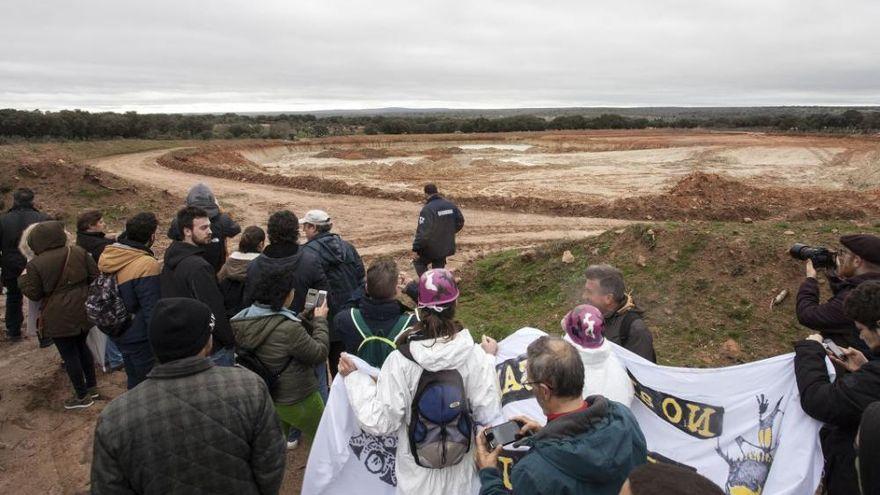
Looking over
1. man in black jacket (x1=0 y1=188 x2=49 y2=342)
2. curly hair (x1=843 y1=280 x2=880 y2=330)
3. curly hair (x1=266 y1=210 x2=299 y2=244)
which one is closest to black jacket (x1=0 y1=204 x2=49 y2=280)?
man in black jacket (x1=0 y1=188 x2=49 y2=342)

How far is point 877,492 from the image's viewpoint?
2141 mm

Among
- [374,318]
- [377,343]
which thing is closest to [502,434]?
[377,343]

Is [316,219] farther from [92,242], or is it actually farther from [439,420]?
[439,420]

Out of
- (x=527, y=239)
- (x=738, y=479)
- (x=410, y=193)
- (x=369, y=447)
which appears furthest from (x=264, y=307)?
(x=410, y=193)

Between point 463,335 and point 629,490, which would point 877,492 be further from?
point 463,335

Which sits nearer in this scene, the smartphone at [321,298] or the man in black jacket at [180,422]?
the man in black jacket at [180,422]

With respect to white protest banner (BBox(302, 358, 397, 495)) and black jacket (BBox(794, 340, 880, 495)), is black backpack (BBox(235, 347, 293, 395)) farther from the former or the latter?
black jacket (BBox(794, 340, 880, 495))

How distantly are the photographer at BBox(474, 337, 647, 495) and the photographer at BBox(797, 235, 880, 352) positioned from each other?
7.27 feet

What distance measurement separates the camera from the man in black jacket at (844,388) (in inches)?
111

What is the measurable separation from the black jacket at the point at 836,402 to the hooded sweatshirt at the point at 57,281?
6280 mm

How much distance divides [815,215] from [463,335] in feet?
51.4

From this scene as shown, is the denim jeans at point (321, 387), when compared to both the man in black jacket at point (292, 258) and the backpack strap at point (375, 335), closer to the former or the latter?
the man in black jacket at point (292, 258)

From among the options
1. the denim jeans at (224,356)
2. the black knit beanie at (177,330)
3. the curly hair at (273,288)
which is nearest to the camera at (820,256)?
the curly hair at (273,288)

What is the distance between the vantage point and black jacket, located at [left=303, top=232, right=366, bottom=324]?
17.2ft
